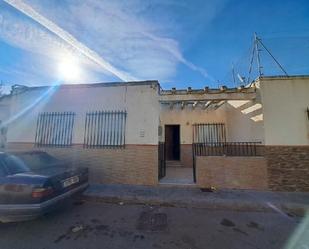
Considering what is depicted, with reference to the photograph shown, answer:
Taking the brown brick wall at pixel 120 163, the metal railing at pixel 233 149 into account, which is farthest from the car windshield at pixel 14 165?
the metal railing at pixel 233 149

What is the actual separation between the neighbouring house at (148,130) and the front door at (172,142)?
8.86ft

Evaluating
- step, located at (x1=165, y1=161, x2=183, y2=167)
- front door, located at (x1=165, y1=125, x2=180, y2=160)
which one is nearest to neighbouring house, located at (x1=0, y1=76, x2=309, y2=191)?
step, located at (x1=165, y1=161, x2=183, y2=167)

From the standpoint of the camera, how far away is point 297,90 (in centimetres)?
600

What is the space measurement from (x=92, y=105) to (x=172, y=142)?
16.9 feet

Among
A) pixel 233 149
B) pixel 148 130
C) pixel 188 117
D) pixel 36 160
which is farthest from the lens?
pixel 188 117

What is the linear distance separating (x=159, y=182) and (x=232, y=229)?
3.15 m

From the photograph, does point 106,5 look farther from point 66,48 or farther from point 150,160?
point 150,160

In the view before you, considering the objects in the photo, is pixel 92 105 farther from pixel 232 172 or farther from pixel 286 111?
pixel 286 111

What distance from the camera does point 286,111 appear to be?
5.97 m

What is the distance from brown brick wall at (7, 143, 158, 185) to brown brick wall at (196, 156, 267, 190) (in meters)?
1.63

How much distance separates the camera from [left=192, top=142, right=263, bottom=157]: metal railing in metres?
6.43

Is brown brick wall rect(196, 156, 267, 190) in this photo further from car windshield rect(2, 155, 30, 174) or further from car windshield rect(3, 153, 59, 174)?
car windshield rect(2, 155, 30, 174)

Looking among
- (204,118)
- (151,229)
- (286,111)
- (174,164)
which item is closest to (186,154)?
(174,164)

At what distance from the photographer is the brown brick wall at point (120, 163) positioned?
643 centimetres
